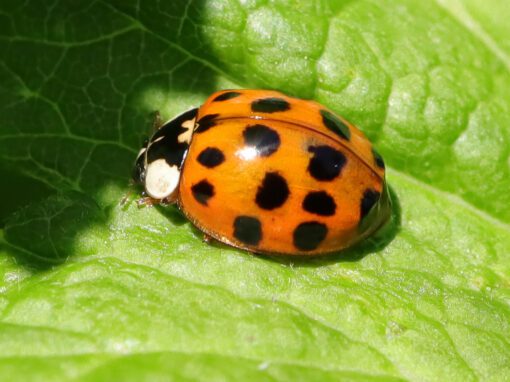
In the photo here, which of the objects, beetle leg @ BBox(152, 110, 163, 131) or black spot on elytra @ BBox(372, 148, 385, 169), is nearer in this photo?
black spot on elytra @ BBox(372, 148, 385, 169)

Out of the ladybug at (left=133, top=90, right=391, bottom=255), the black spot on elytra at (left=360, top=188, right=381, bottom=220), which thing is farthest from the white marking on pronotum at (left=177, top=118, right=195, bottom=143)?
the black spot on elytra at (left=360, top=188, right=381, bottom=220)

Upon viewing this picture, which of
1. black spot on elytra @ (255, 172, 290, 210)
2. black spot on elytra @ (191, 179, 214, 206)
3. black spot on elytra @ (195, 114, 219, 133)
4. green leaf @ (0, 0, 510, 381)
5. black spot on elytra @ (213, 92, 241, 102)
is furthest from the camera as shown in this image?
black spot on elytra @ (213, 92, 241, 102)

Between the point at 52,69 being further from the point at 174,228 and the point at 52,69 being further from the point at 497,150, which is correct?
the point at 497,150

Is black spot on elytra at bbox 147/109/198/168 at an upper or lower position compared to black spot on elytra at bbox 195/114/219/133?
lower

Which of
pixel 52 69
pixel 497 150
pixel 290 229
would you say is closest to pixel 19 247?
pixel 52 69

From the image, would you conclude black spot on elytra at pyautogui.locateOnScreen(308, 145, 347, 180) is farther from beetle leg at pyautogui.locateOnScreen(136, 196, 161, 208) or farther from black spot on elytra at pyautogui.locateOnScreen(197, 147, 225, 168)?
beetle leg at pyautogui.locateOnScreen(136, 196, 161, 208)

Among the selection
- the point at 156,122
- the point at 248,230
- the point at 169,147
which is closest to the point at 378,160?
the point at 248,230

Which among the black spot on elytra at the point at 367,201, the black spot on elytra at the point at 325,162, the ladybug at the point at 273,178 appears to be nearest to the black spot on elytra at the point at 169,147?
the ladybug at the point at 273,178

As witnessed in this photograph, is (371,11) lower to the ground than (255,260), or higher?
higher
